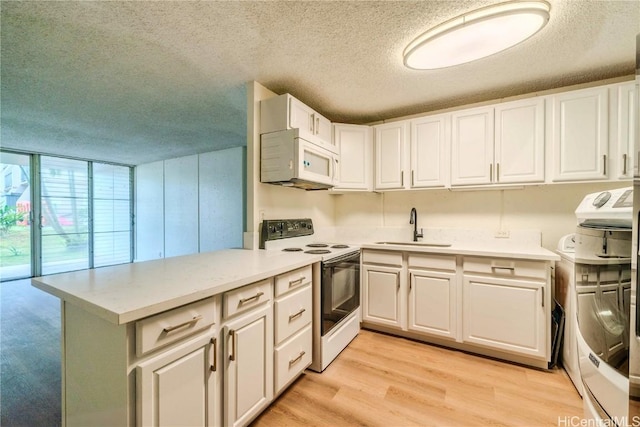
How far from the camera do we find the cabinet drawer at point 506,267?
1921 millimetres

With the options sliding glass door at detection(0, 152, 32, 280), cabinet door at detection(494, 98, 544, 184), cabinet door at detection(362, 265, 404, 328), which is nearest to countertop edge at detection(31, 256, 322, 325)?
cabinet door at detection(362, 265, 404, 328)

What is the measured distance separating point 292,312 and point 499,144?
7.36 ft

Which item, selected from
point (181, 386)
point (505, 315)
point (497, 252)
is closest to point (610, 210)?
point (497, 252)

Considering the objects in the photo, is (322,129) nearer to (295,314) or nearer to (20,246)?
(295,314)

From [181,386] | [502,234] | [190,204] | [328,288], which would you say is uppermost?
[190,204]

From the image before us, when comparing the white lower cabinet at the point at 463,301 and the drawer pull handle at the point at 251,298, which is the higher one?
the drawer pull handle at the point at 251,298

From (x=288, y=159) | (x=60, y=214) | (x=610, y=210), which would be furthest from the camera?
(x=60, y=214)

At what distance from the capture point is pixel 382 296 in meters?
2.49

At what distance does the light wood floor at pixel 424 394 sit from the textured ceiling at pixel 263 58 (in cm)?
227

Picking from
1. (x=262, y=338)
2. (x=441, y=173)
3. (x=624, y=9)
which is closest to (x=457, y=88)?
(x=441, y=173)

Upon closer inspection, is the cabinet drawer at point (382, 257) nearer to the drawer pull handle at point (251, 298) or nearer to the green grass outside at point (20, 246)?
the drawer pull handle at point (251, 298)

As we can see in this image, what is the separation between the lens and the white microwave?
2084 millimetres

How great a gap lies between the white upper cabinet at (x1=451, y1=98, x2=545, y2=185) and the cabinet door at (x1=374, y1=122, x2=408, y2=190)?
0.48 metres

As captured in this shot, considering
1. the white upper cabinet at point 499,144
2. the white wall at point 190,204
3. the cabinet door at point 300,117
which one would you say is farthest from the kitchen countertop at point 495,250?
the white wall at point 190,204
